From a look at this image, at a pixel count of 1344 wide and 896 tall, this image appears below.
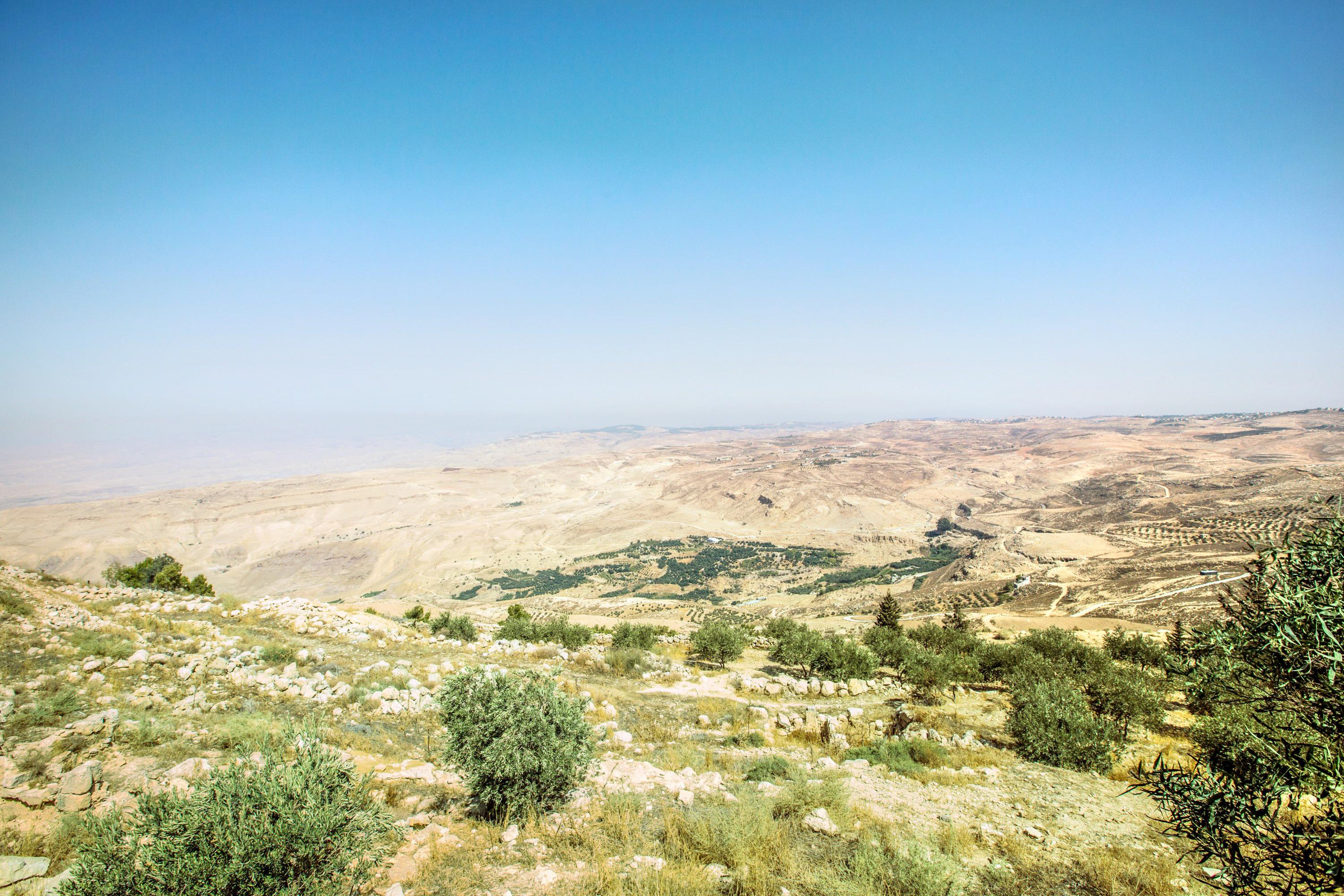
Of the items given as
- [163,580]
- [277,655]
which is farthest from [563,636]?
[163,580]

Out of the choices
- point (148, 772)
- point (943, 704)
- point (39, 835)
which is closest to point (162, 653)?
point (148, 772)

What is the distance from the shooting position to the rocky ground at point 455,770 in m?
6.07

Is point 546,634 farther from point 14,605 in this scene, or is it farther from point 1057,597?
point 1057,597

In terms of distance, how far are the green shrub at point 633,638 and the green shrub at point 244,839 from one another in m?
15.1

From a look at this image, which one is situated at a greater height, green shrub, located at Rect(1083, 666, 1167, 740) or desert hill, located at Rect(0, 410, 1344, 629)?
green shrub, located at Rect(1083, 666, 1167, 740)

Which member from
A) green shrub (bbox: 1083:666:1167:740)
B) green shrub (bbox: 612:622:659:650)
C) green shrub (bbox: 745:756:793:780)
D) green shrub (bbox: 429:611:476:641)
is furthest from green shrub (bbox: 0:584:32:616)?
green shrub (bbox: 1083:666:1167:740)

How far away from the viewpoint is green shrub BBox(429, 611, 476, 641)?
1961cm

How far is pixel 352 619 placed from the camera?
1877cm

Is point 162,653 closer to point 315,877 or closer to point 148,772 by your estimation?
point 148,772

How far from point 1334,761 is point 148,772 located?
497 inches

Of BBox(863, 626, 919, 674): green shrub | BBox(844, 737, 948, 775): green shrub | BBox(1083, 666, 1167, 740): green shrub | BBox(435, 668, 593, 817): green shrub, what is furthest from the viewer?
BBox(863, 626, 919, 674): green shrub

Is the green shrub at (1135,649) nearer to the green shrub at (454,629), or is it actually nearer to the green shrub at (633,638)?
the green shrub at (633,638)

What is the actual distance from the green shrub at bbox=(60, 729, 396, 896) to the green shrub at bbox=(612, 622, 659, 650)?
1506 cm

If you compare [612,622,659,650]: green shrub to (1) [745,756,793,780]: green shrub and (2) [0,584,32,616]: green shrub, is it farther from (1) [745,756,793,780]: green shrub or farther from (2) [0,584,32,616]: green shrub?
(2) [0,584,32,616]: green shrub
